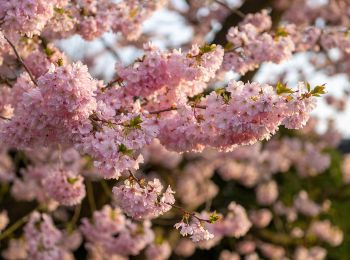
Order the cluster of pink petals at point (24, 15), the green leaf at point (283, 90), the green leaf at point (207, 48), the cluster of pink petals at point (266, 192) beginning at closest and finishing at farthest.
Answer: the green leaf at point (283, 90), the cluster of pink petals at point (24, 15), the green leaf at point (207, 48), the cluster of pink petals at point (266, 192)

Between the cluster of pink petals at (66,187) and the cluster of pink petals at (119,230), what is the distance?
1.17 meters

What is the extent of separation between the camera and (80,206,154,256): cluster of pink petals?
18.4 feet

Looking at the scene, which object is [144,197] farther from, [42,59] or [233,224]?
[233,224]

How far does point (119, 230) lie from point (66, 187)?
141 centimetres

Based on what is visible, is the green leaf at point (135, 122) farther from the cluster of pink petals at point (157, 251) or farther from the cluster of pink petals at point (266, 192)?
the cluster of pink petals at point (266, 192)

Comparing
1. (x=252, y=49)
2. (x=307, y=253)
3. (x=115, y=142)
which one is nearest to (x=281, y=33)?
(x=252, y=49)

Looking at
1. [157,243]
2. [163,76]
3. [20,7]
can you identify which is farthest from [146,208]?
[157,243]

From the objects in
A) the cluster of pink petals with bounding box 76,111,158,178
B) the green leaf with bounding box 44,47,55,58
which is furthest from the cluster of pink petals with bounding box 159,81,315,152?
the green leaf with bounding box 44,47,55,58

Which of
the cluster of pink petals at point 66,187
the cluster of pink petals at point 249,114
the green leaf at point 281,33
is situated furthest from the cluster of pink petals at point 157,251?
the cluster of pink petals at point 249,114

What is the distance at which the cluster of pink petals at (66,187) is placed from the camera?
4.35 m

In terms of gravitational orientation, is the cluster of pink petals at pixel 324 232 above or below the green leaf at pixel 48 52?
below

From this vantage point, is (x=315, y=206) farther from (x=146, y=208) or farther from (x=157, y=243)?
(x=146, y=208)

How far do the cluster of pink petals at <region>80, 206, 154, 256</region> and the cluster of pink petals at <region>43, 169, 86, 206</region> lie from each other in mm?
1170

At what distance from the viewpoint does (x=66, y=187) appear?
440 centimetres
